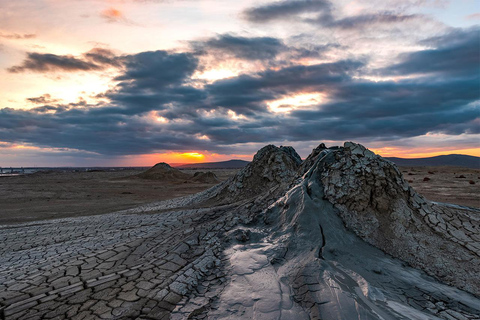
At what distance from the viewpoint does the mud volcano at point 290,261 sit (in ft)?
9.70

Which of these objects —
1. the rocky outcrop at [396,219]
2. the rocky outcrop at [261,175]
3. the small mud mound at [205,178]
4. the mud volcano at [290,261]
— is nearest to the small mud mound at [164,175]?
the small mud mound at [205,178]

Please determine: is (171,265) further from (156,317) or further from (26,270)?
(26,270)

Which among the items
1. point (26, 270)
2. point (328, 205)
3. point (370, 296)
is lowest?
point (26, 270)

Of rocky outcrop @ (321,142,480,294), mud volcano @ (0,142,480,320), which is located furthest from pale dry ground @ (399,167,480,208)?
mud volcano @ (0,142,480,320)

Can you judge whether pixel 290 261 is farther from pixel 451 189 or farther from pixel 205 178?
pixel 205 178

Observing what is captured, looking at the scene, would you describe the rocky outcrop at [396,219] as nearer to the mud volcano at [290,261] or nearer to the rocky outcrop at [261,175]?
the mud volcano at [290,261]

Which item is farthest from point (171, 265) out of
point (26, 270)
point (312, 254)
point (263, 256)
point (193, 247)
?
point (26, 270)

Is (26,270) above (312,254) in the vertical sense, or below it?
below

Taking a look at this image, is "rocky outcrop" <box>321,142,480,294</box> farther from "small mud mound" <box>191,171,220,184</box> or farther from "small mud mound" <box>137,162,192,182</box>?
"small mud mound" <box>137,162,192,182</box>

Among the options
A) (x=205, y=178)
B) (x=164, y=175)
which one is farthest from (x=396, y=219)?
(x=164, y=175)

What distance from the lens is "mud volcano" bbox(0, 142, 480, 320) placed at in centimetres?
296

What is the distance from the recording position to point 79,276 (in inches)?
156

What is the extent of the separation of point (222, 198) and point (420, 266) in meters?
6.06

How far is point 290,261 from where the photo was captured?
366cm
